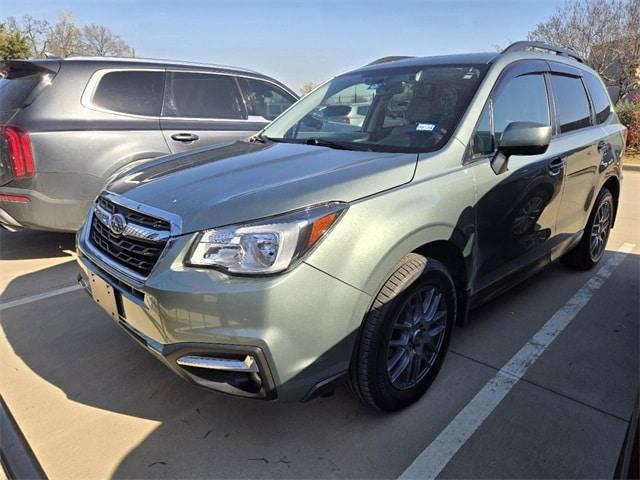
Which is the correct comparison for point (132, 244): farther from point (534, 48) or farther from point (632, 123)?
point (632, 123)

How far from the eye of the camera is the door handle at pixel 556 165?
3.12 metres

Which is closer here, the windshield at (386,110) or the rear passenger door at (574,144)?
the windshield at (386,110)

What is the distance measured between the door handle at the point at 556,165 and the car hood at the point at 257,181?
135 cm

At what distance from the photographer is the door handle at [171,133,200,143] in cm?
481

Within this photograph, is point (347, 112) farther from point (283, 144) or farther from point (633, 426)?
point (633, 426)

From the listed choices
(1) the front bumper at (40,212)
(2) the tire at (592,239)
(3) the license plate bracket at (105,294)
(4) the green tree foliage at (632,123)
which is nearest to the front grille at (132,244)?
(3) the license plate bracket at (105,294)

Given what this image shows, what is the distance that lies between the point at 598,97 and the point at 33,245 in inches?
223

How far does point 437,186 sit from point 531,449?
1.29m

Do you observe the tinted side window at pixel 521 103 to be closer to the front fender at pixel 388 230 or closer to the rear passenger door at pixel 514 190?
the rear passenger door at pixel 514 190

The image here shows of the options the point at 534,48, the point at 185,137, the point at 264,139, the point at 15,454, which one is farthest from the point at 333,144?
the point at 185,137

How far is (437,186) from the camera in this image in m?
2.28

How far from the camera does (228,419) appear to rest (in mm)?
2355

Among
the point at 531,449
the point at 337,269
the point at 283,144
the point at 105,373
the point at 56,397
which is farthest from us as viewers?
the point at 283,144

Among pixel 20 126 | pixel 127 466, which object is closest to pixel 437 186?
pixel 127 466
